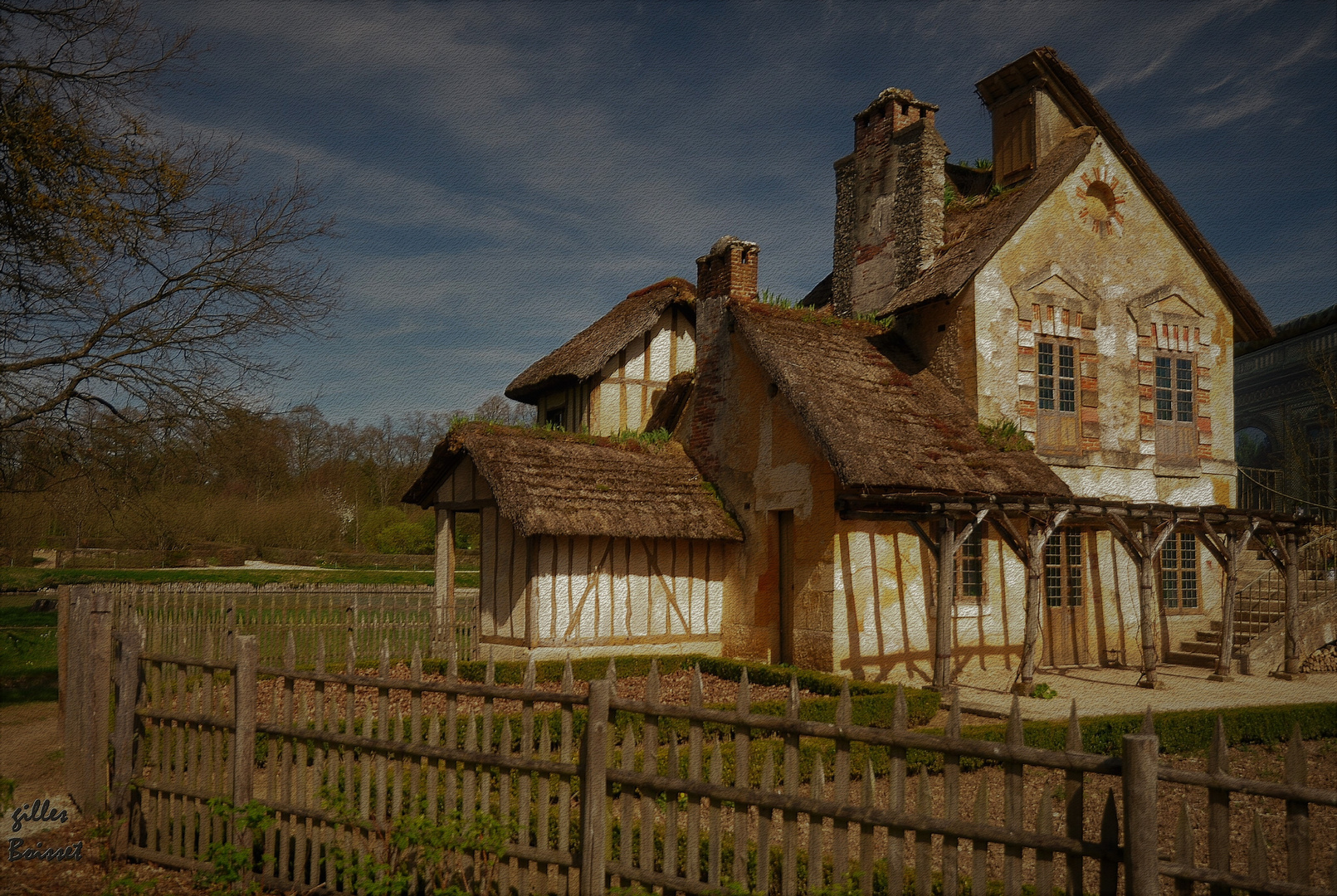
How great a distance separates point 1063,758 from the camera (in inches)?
149

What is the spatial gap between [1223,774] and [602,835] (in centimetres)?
290

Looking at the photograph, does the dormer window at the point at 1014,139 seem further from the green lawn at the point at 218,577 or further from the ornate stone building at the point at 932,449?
the green lawn at the point at 218,577

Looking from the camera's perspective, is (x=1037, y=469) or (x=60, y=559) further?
(x=60, y=559)

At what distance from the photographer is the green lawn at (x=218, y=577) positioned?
32.5 meters

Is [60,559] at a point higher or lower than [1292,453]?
lower

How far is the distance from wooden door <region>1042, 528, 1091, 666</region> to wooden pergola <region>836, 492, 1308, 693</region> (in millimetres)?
534

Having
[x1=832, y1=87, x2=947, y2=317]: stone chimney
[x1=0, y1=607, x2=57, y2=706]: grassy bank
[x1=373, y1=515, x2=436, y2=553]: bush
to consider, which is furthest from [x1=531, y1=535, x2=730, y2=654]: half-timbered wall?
[x1=373, y1=515, x2=436, y2=553]: bush

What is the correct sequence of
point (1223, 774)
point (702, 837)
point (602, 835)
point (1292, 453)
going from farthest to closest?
point (1292, 453) < point (702, 837) < point (602, 835) < point (1223, 774)

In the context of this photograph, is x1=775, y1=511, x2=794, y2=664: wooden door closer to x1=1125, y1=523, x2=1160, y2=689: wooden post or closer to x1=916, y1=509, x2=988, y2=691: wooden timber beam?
x1=916, y1=509, x2=988, y2=691: wooden timber beam

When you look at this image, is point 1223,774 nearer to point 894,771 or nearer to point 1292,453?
point 894,771

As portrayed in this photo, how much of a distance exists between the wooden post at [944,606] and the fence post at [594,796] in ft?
29.0

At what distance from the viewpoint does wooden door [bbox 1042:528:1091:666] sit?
53.8 ft

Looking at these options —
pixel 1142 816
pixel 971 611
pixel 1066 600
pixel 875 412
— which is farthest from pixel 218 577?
pixel 1142 816

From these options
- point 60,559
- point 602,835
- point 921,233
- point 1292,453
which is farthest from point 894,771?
point 60,559
